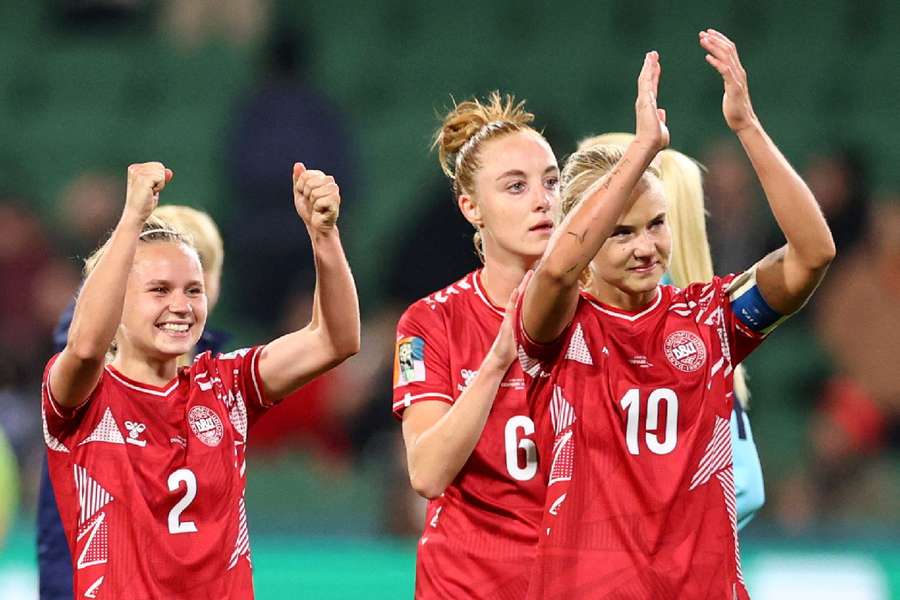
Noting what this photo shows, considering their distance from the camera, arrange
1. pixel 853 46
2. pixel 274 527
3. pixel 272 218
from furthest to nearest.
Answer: pixel 853 46, pixel 272 218, pixel 274 527

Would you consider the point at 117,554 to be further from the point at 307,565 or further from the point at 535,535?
the point at 307,565

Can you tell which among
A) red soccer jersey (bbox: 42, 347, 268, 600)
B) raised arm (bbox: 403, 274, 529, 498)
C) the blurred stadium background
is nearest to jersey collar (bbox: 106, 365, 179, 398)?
red soccer jersey (bbox: 42, 347, 268, 600)

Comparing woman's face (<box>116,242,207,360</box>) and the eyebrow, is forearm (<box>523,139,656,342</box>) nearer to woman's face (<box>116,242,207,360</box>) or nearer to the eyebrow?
the eyebrow

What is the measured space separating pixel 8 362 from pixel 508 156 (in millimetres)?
4500

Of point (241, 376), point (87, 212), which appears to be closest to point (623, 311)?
point (241, 376)

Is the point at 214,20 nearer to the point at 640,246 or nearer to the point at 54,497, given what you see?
the point at 54,497

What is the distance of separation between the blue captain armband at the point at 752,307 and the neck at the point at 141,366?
1354mm

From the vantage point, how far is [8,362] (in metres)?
7.84

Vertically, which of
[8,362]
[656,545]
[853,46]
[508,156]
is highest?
[853,46]

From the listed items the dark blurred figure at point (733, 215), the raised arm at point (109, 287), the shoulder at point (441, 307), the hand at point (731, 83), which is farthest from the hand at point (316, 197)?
the dark blurred figure at point (733, 215)

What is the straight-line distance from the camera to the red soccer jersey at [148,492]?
3617mm

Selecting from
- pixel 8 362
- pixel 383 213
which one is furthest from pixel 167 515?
pixel 383 213

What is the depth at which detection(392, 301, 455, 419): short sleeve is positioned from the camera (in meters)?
3.86

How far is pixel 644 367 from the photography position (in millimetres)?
3391
